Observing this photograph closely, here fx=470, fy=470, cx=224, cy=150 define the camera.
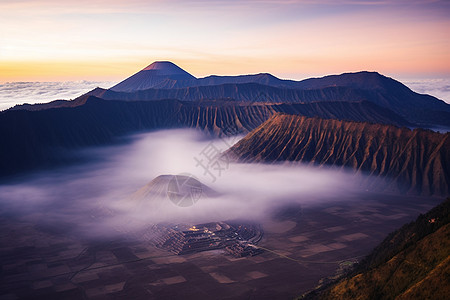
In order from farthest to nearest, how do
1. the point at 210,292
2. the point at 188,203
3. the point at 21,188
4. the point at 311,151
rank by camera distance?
the point at 311,151, the point at 21,188, the point at 188,203, the point at 210,292

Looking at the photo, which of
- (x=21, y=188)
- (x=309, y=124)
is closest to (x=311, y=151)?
(x=309, y=124)

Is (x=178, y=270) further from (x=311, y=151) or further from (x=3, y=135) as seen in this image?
(x=3, y=135)

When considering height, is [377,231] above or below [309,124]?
below

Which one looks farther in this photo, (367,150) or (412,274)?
(367,150)

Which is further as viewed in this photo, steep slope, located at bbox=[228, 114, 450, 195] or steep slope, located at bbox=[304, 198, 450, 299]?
steep slope, located at bbox=[228, 114, 450, 195]

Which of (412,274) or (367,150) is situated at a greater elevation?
(367,150)
